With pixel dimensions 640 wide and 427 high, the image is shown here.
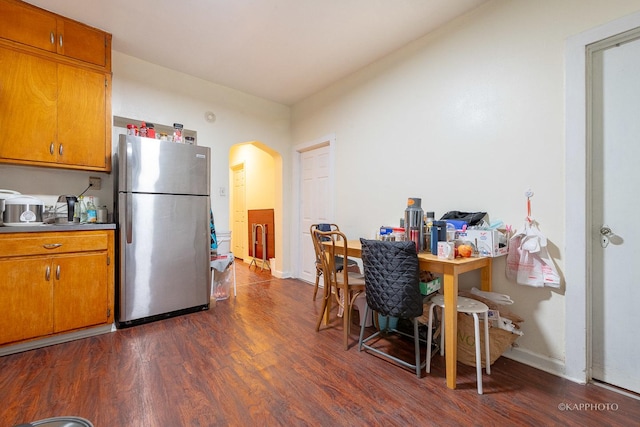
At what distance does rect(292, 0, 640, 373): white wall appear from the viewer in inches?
74.1

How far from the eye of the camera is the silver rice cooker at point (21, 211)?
7.13 ft

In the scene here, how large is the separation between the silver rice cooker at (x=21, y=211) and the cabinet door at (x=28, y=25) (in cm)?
129

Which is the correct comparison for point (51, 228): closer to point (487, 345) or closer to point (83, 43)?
point (83, 43)

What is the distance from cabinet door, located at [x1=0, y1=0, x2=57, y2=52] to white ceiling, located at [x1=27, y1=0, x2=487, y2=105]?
10cm

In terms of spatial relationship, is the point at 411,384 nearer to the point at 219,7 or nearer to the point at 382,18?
the point at 382,18

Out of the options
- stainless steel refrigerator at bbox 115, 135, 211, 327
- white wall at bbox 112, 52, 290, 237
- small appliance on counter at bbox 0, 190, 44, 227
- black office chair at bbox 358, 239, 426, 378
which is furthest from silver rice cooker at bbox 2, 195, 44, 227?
black office chair at bbox 358, 239, 426, 378

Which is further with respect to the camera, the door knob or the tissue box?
the tissue box

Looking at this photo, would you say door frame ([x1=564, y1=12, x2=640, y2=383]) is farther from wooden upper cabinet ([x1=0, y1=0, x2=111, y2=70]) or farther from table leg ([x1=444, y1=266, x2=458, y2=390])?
wooden upper cabinet ([x1=0, y1=0, x2=111, y2=70])

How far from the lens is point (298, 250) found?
4426mm

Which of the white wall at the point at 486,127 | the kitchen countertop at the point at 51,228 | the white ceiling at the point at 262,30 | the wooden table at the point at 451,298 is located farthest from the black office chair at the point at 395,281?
the kitchen countertop at the point at 51,228

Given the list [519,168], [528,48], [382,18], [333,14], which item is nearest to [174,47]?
[333,14]

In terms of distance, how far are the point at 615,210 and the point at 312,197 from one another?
3159 millimetres

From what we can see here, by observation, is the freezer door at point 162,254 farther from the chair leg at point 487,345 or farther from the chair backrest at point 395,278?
the chair leg at point 487,345

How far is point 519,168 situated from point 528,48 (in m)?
0.87
